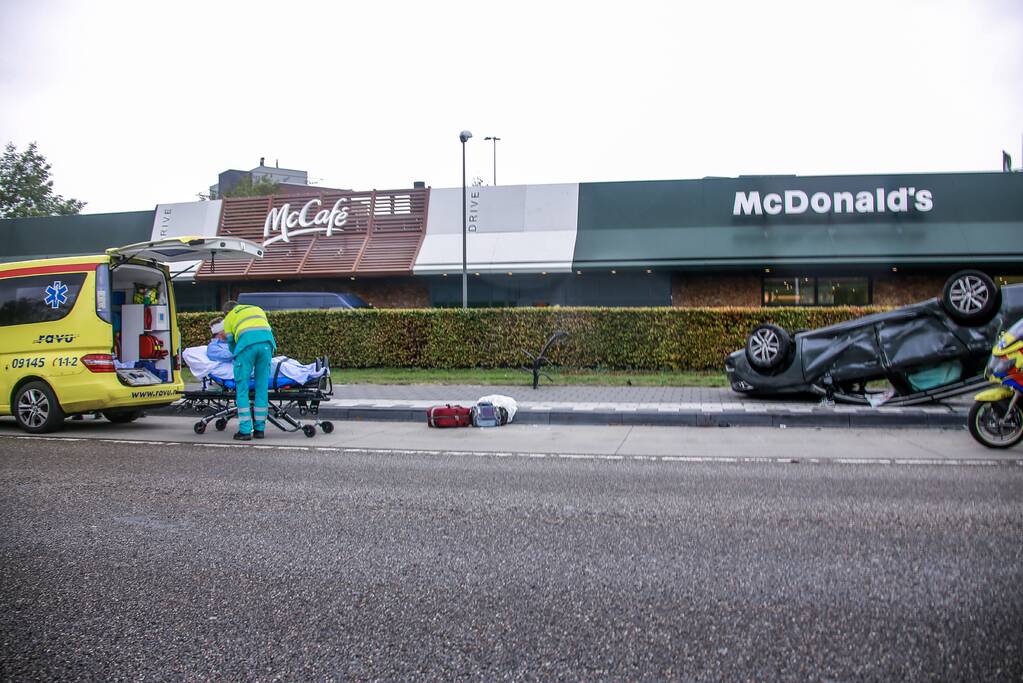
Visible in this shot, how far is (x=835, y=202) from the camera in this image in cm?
2211

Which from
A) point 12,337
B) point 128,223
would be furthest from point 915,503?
point 128,223

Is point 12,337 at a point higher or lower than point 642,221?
lower

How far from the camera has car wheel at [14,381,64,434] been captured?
390 inches

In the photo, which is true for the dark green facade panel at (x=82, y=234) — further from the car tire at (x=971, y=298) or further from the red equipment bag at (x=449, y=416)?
the car tire at (x=971, y=298)

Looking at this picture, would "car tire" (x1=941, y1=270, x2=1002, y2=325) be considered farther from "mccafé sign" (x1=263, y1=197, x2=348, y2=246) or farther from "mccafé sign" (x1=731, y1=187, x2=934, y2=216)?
"mccafé sign" (x1=263, y1=197, x2=348, y2=246)

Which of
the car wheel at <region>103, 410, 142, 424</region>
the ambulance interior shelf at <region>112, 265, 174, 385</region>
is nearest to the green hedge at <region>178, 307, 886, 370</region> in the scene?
the car wheel at <region>103, 410, 142, 424</region>

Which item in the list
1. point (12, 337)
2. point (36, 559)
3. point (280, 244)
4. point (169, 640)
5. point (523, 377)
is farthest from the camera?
point (280, 244)

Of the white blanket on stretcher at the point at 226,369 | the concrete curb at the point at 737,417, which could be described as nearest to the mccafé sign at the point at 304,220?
the concrete curb at the point at 737,417

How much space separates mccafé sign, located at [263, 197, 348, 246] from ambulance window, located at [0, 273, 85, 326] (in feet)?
52.8

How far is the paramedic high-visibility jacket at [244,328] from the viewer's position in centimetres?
929

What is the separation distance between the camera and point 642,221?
23.2 meters

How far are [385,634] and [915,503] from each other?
4102 mm

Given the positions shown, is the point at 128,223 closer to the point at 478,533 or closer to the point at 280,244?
the point at 280,244

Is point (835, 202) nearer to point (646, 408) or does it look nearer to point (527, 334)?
point (527, 334)
